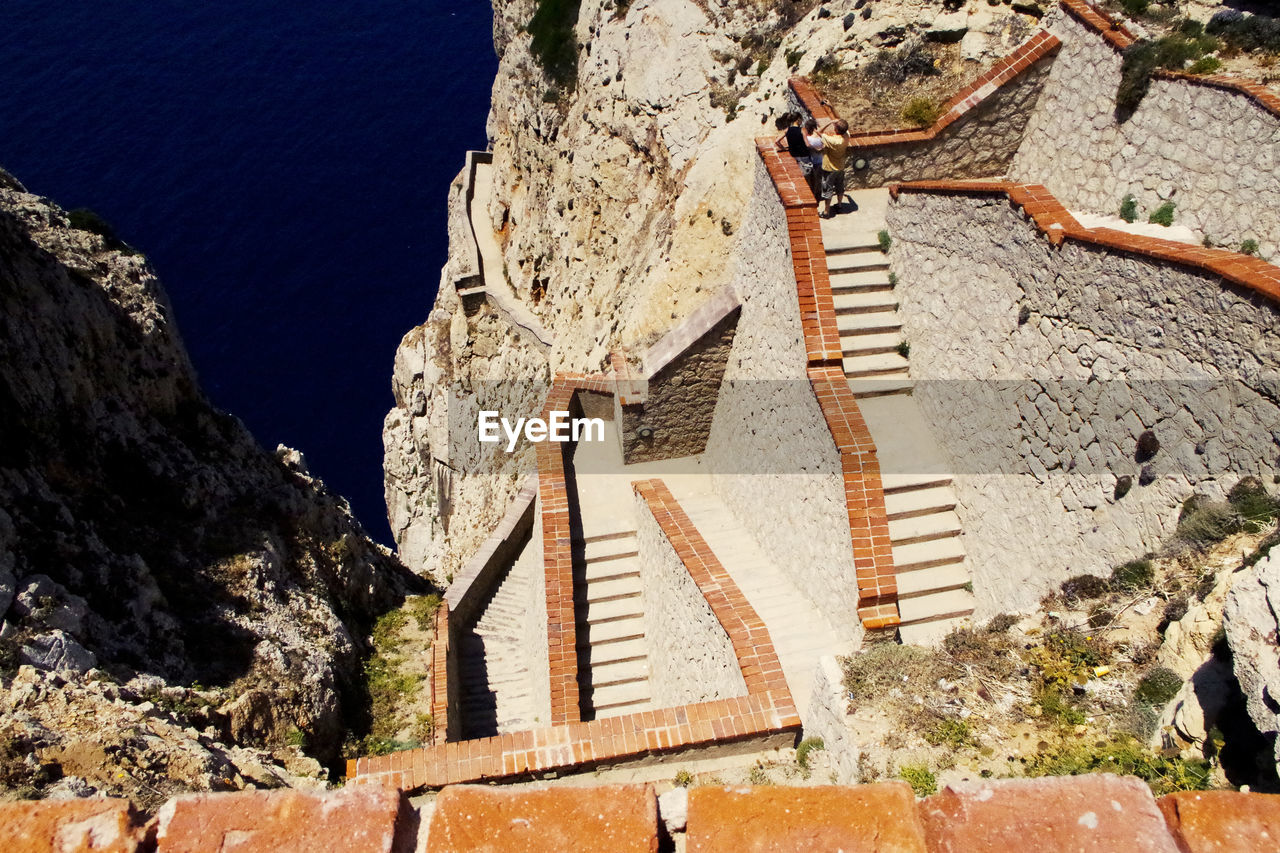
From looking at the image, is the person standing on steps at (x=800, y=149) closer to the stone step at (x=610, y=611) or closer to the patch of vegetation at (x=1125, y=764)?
the stone step at (x=610, y=611)

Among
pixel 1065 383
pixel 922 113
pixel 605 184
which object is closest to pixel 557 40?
pixel 605 184

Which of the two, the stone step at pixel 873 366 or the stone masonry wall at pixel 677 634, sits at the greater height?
the stone step at pixel 873 366

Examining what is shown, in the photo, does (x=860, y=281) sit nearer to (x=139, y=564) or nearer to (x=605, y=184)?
(x=139, y=564)

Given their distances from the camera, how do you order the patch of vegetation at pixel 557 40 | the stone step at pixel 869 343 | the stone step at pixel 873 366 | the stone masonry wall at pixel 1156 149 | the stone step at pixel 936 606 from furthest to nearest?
the patch of vegetation at pixel 557 40
the stone step at pixel 869 343
the stone step at pixel 873 366
the stone step at pixel 936 606
the stone masonry wall at pixel 1156 149

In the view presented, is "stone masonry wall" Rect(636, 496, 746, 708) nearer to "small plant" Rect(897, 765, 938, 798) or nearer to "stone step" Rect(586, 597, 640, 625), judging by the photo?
"stone step" Rect(586, 597, 640, 625)

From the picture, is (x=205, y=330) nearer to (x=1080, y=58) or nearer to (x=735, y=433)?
(x=735, y=433)

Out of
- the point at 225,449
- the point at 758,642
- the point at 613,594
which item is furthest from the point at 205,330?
the point at 758,642

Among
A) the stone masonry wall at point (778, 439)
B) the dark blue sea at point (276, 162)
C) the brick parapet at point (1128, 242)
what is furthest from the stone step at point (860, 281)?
the dark blue sea at point (276, 162)
